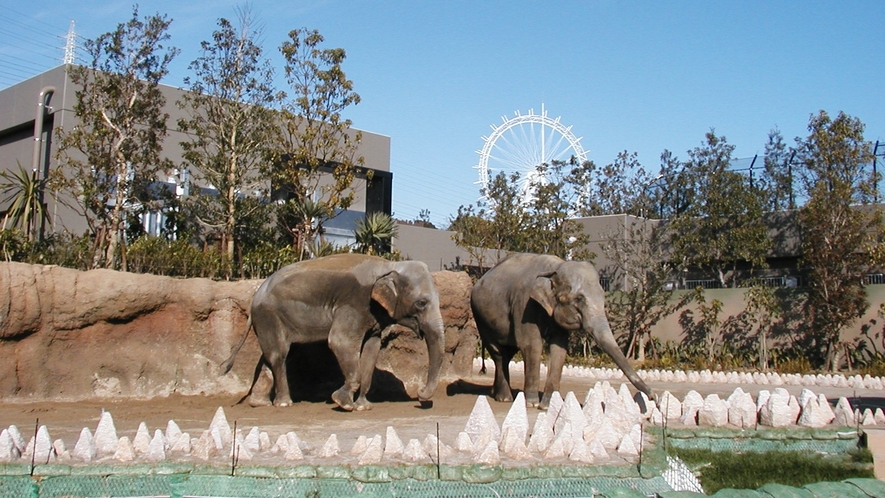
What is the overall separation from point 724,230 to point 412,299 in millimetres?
20124

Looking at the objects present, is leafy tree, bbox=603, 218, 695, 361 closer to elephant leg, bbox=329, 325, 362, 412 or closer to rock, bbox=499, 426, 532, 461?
elephant leg, bbox=329, 325, 362, 412

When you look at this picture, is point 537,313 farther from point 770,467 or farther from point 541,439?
point 541,439

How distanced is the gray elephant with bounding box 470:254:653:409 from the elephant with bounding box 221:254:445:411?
1.36 metres

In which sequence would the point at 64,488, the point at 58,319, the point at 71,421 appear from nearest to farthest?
the point at 64,488
the point at 71,421
the point at 58,319

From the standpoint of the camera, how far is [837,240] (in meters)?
22.2

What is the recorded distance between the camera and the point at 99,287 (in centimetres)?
1213

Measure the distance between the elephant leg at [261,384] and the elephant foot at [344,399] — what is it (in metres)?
1.19

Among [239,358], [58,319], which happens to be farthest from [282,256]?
[58,319]

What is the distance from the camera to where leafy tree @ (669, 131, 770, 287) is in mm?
27562

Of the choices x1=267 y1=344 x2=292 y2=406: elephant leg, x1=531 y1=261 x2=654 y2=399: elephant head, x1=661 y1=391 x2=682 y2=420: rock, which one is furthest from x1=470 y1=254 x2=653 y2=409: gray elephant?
x1=267 y1=344 x2=292 y2=406: elephant leg

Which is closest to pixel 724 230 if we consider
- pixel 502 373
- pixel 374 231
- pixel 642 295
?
pixel 642 295

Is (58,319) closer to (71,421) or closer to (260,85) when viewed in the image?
(71,421)

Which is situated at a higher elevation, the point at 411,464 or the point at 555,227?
the point at 555,227

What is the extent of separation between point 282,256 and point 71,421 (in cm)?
972
